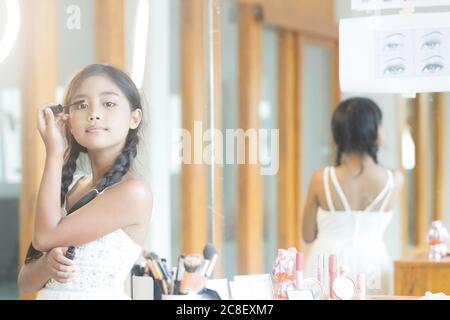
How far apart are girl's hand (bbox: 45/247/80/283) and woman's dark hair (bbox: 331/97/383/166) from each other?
74cm

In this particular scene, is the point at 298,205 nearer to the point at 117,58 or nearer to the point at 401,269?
the point at 401,269

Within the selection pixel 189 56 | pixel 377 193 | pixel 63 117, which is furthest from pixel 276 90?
pixel 63 117

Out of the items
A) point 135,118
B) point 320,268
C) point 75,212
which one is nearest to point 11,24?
point 135,118

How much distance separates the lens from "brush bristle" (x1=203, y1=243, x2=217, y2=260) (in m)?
2.05

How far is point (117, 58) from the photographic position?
6.75 ft

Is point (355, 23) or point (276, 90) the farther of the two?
point (276, 90)

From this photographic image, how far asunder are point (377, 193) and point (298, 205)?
0.72ft

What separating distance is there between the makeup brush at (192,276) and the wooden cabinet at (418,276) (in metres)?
0.50

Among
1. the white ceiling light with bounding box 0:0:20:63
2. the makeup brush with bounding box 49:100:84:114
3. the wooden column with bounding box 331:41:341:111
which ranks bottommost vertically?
the makeup brush with bounding box 49:100:84:114

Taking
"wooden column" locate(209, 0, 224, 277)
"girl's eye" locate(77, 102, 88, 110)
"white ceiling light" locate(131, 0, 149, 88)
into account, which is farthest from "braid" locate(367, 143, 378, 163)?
"girl's eye" locate(77, 102, 88, 110)

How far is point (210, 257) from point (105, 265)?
0.27 meters

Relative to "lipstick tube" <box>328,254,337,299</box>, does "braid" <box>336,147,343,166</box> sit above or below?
above

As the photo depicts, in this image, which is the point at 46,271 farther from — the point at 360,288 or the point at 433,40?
the point at 433,40

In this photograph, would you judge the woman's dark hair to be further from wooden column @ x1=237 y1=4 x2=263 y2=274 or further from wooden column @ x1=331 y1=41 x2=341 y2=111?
wooden column @ x1=237 y1=4 x2=263 y2=274
